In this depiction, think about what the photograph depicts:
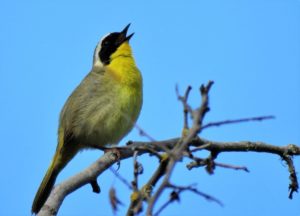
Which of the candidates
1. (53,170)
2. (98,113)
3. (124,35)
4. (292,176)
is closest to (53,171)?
(53,170)

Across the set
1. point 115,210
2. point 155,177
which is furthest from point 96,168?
point 115,210

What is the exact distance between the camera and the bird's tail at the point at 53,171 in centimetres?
562

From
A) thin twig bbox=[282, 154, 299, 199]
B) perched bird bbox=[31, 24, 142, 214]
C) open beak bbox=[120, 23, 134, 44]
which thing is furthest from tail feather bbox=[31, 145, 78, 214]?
thin twig bbox=[282, 154, 299, 199]

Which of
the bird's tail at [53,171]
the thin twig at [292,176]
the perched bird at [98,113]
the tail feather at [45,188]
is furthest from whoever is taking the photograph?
the perched bird at [98,113]

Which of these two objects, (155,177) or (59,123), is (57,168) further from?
(155,177)

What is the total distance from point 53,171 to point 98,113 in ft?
2.83

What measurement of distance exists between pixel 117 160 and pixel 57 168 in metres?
1.31

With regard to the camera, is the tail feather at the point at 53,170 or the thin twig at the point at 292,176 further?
the tail feather at the point at 53,170

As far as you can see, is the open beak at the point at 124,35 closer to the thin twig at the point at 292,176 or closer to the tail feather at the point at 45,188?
the tail feather at the point at 45,188

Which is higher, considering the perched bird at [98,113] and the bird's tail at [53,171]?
the perched bird at [98,113]

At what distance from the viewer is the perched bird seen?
6.39m

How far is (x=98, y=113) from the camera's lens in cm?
647

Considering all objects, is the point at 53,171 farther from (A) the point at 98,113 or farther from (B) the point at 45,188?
(A) the point at 98,113

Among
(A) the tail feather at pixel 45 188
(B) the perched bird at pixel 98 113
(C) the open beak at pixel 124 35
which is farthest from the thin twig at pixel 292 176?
(C) the open beak at pixel 124 35
